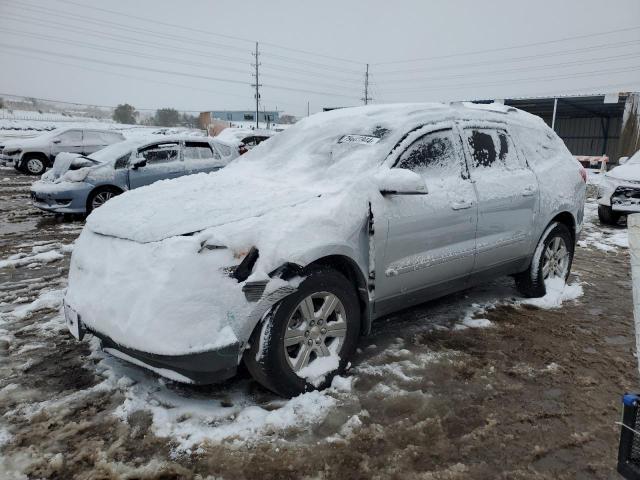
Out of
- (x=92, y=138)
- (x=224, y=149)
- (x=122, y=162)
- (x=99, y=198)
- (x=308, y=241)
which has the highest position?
(x=92, y=138)

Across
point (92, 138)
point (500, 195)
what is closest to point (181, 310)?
point (500, 195)

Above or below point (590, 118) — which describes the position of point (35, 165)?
below

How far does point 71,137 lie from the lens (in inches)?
627

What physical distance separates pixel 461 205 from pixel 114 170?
6.67 metres

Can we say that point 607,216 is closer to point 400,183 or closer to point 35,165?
point 400,183

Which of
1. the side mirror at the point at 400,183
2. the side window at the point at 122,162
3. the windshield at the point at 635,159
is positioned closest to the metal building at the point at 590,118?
the windshield at the point at 635,159

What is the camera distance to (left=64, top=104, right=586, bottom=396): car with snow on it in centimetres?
249

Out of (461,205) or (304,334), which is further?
(461,205)

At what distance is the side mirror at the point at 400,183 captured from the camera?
3.01 meters

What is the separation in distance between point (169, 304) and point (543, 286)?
145 inches

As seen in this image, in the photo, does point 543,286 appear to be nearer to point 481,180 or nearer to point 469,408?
point 481,180

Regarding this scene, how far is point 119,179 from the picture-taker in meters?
8.33

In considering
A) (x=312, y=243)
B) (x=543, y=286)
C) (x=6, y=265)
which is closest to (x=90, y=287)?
(x=312, y=243)

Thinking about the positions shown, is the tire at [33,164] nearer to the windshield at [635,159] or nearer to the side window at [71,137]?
the side window at [71,137]
